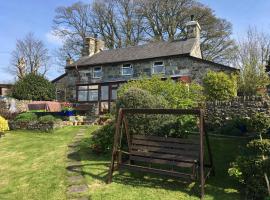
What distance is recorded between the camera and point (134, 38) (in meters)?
42.0

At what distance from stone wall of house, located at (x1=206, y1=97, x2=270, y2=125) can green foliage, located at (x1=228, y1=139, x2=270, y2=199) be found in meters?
6.95

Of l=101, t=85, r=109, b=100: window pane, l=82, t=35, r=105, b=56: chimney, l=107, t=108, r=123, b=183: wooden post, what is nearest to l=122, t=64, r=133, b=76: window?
l=101, t=85, r=109, b=100: window pane

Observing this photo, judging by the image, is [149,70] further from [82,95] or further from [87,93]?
[82,95]

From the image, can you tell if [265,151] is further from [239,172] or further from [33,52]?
[33,52]

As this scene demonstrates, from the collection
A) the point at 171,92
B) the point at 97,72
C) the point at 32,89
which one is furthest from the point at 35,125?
the point at 97,72

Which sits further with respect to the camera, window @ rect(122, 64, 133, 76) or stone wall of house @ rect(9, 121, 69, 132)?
window @ rect(122, 64, 133, 76)

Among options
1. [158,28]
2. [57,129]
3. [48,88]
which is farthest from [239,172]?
[158,28]

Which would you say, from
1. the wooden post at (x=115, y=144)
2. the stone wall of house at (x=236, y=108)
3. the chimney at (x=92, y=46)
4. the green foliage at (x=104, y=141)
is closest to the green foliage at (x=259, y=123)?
the wooden post at (x=115, y=144)

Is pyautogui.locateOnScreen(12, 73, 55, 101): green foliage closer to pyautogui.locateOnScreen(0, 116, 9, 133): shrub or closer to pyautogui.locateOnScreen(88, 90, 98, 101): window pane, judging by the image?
pyautogui.locateOnScreen(88, 90, 98, 101): window pane

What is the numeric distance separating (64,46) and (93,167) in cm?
3753

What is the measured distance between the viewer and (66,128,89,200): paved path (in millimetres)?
7114

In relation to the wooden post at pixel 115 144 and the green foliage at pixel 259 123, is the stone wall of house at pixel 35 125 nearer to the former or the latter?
the wooden post at pixel 115 144

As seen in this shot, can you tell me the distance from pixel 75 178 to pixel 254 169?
14.7ft

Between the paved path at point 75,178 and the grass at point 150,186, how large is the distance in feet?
0.51
